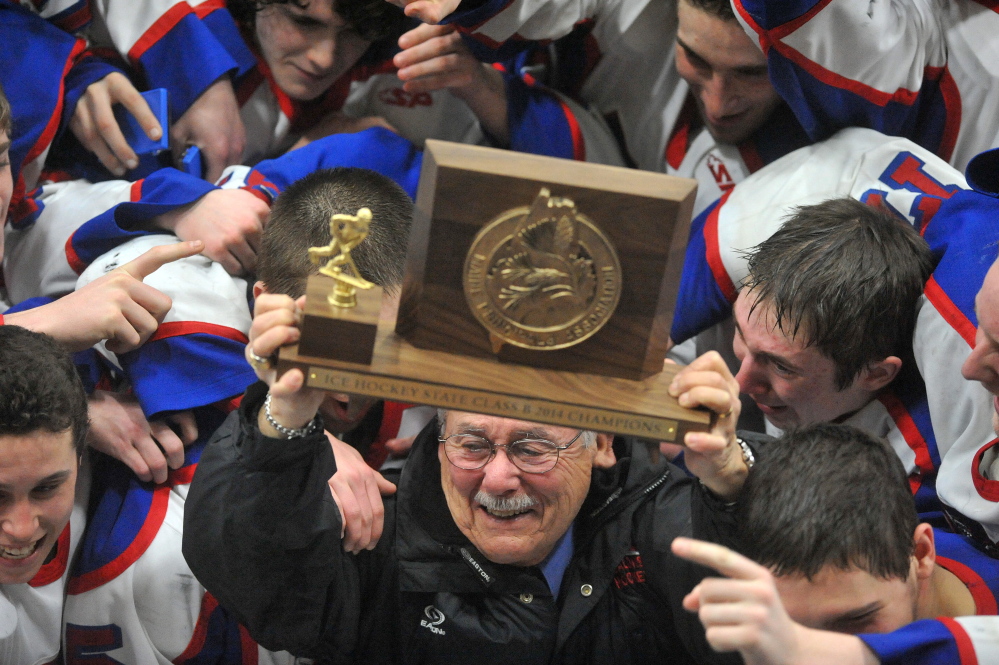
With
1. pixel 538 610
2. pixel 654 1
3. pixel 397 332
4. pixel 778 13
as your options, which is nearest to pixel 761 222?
pixel 778 13

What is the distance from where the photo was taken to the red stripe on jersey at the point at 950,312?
1.93m

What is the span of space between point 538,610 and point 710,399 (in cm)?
62

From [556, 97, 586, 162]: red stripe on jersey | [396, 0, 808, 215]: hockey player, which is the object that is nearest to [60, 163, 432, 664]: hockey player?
[396, 0, 808, 215]: hockey player

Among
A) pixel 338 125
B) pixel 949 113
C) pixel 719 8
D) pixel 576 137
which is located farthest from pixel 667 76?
pixel 338 125

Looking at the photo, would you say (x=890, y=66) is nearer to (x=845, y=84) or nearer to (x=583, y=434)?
(x=845, y=84)

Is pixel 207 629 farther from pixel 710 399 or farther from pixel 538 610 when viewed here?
pixel 710 399

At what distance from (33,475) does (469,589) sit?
0.71 m

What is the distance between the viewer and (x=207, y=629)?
6.87 feet

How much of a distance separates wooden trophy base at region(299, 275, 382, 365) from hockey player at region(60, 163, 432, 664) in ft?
1.88

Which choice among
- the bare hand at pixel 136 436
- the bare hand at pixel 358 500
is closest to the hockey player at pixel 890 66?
the bare hand at pixel 358 500

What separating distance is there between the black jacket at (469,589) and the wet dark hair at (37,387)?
0.94 ft

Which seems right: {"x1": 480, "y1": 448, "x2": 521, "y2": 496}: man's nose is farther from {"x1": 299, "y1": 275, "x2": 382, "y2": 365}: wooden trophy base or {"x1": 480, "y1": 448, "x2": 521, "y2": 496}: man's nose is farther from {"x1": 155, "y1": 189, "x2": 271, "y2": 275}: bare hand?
{"x1": 155, "y1": 189, "x2": 271, "y2": 275}: bare hand

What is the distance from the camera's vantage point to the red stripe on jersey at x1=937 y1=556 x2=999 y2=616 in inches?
67.5

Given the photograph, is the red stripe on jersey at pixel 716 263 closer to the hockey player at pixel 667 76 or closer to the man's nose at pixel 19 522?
the hockey player at pixel 667 76
